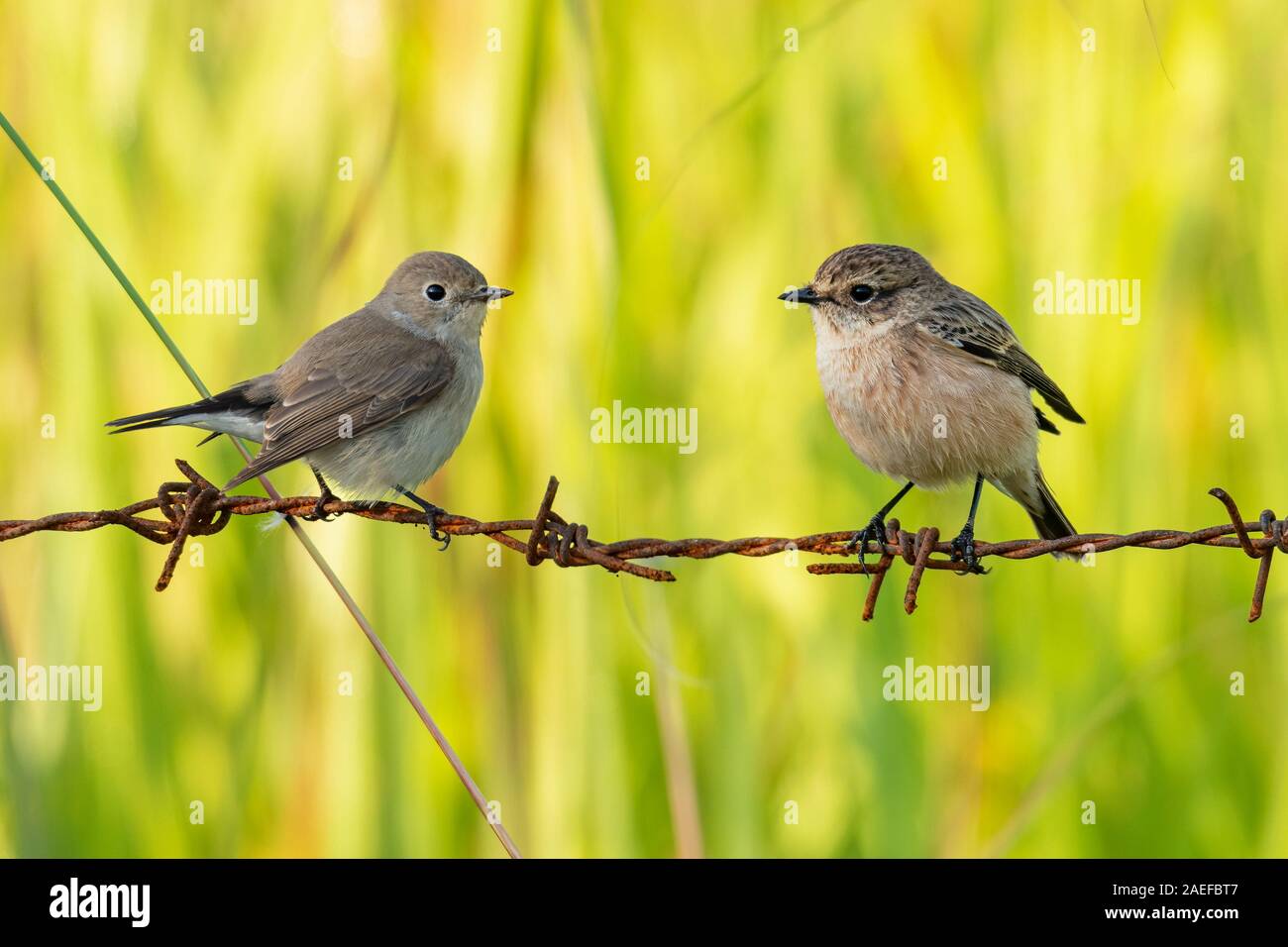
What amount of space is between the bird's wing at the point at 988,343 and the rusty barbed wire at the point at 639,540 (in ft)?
4.07

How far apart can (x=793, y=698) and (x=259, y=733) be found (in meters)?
1.98

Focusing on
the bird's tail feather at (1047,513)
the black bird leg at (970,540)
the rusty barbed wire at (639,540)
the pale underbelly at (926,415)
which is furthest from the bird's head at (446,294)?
the bird's tail feather at (1047,513)

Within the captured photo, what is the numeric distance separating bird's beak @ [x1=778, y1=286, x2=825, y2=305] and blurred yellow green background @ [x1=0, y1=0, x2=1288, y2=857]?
0.42 metres

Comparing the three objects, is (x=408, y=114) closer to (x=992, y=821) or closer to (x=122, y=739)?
(x=122, y=739)

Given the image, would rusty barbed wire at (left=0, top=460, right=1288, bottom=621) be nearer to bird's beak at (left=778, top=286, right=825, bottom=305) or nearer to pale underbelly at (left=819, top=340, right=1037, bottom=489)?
pale underbelly at (left=819, top=340, right=1037, bottom=489)

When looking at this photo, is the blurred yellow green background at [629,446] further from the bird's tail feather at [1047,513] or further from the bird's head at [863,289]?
the bird's head at [863,289]

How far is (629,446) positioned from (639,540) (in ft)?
5.47

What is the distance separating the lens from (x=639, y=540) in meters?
3.07

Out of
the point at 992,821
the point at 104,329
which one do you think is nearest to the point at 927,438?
the point at 992,821

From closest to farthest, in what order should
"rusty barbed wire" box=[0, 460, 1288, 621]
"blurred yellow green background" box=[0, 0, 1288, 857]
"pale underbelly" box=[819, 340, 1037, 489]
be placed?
1. "rusty barbed wire" box=[0, 460, 1288, 621]
2. "pale underbelly" box=[819, 340, 1037, 489]
3. "blurred yellow green background" box=[0, 0, 1288, 857]

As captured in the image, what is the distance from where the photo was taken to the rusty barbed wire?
2961 millimetres

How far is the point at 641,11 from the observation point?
503 cm

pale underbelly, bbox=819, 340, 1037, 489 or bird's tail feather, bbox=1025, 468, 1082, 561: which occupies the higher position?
pale underbelly, bbox=819, 340, 1037, 489

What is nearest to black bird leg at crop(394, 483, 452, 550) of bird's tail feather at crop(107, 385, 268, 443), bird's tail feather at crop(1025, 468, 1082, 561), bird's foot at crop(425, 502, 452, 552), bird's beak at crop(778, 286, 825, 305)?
bird's foot at crop(425, 502, 452, 552)
